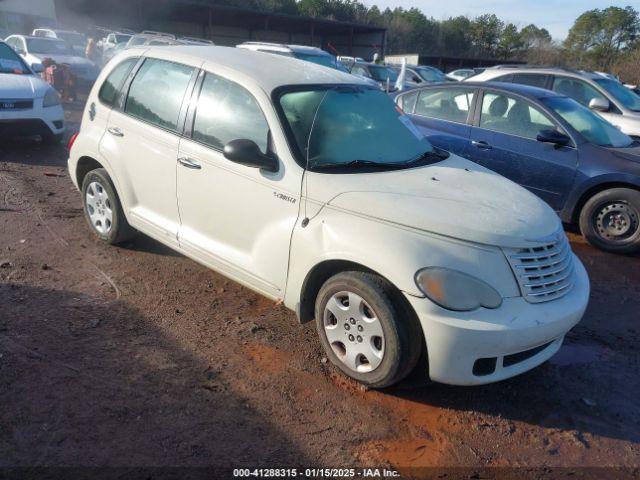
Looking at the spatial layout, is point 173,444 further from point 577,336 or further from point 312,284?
point 577,336

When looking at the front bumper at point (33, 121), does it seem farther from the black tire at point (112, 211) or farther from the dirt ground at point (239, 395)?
the dirt ground at point (239, 395)

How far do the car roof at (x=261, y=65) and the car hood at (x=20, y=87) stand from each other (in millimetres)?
4222

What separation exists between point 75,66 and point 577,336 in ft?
53.3

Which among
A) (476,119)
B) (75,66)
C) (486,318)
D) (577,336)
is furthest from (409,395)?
(75,66)

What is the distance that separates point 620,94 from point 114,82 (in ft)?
27.9

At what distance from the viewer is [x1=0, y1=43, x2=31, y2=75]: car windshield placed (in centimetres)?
827

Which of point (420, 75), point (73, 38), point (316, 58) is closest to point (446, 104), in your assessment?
point (316, 58)

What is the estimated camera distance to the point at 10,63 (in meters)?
8.41

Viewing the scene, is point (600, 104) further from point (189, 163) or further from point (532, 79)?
point (189, 163)

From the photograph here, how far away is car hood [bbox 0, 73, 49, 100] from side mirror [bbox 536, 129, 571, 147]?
7.16m

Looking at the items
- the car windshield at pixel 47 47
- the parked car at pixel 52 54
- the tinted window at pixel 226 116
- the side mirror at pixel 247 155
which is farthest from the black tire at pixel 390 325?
the car windshield at pixel 47 47

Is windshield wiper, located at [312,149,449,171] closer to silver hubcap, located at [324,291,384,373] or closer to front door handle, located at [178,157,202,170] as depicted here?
silver hubcap, located at [324,291,384,373]

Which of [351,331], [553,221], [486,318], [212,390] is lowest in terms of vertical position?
[212,390]

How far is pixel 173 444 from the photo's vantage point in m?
2.60
